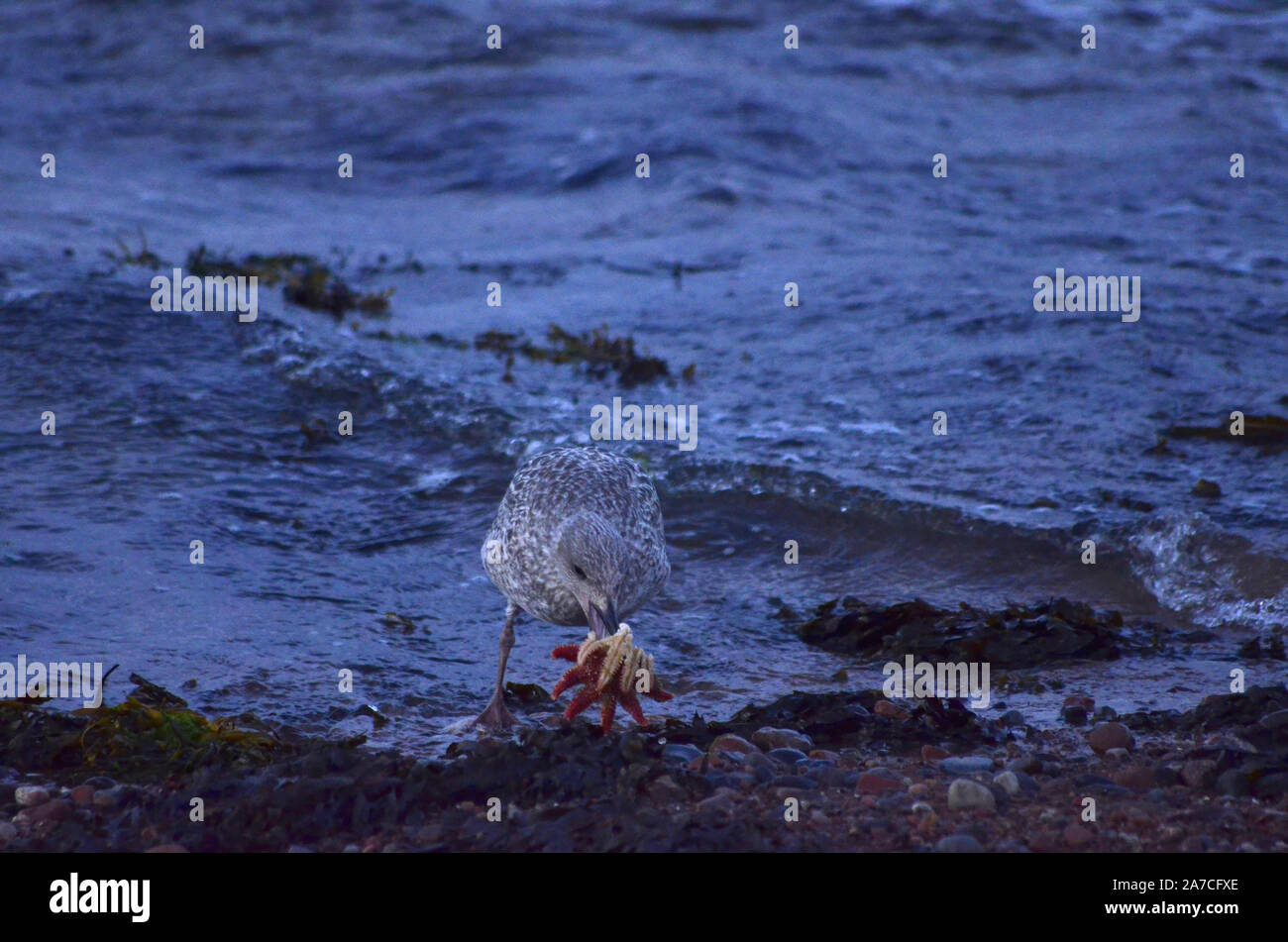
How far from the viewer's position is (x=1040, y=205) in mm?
14875

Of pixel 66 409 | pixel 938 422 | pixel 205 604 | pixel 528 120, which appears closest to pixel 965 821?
pixel 205 604

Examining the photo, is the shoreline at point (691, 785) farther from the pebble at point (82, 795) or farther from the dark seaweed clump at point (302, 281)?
the dark seaweed clump at point (302, 281)

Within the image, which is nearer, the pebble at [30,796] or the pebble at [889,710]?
the pebble at [30,796]

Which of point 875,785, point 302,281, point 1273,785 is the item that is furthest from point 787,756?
point 302,281

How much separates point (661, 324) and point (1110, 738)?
282 inches

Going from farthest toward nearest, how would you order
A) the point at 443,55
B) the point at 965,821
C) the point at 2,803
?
the point at 443,55 → the point at 2,803 → the point at 965,821

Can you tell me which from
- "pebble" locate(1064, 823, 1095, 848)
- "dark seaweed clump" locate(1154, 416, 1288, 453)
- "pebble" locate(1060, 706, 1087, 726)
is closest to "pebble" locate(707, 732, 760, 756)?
"pebble" locate(1064, 823, 1095, 848)

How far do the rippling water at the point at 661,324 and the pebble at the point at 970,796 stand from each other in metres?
1.65

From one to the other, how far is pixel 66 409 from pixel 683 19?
48.9 feet

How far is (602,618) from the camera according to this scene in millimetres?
5539

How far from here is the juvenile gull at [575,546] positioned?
568 cm

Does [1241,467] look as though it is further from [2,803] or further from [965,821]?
[2,803]

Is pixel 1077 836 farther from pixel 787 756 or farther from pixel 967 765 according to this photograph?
pixel 787 756

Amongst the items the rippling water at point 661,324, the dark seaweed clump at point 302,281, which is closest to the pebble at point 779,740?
the rippling water at point 661,324
